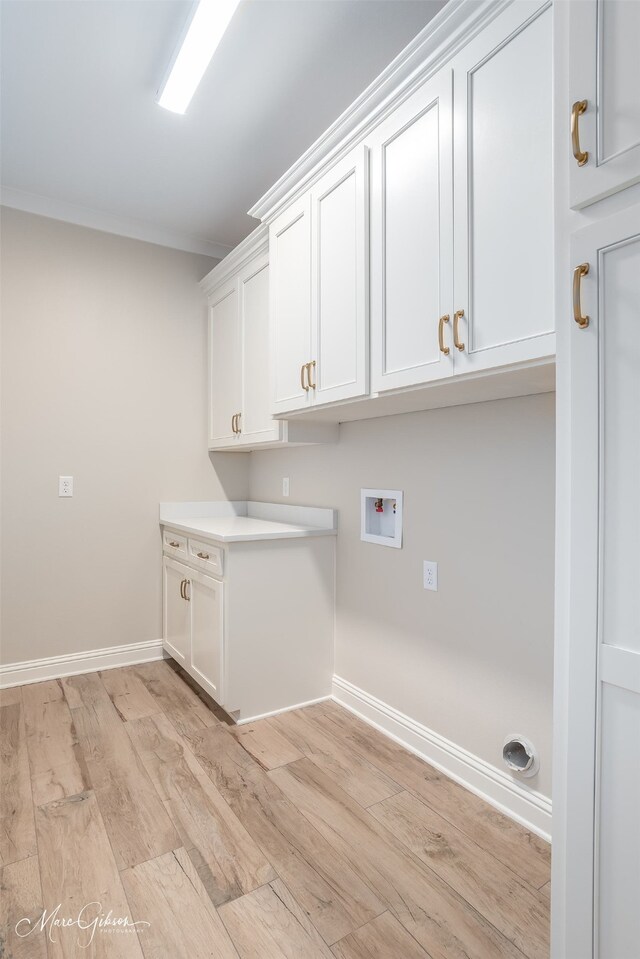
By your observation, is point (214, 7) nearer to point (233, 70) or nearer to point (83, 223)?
point (233, 70)

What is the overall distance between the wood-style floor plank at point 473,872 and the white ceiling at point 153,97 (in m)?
2.68

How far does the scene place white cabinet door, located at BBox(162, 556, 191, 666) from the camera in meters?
2.88

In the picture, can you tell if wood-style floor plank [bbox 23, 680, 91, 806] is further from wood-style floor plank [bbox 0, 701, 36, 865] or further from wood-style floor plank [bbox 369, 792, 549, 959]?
wood-style floor plank [bbox 369, 792, 549, 959]

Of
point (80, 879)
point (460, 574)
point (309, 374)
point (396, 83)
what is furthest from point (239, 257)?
point (80, 879)

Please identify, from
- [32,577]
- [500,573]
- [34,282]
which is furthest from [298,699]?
[34,282]

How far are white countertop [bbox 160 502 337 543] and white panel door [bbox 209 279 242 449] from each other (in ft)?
1.45

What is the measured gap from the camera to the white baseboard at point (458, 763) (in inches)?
67.1

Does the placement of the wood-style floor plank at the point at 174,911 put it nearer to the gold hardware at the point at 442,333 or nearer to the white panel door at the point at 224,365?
the gold hardware at the point at 442,333

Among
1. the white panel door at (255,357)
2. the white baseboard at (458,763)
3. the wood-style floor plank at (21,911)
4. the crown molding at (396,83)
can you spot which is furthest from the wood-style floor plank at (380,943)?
the crown molding at (396,83)

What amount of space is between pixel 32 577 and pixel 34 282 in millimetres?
1628

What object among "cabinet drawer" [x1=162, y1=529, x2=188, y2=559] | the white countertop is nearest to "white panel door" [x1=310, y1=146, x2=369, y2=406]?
the white countertop

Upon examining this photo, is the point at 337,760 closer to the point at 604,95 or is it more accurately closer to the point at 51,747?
the point at 51,747

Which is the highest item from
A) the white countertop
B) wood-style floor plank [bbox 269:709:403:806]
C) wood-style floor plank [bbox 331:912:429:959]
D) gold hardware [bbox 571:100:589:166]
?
gold hardware [bbox 571:100:589:166]

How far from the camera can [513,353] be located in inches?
53.1
